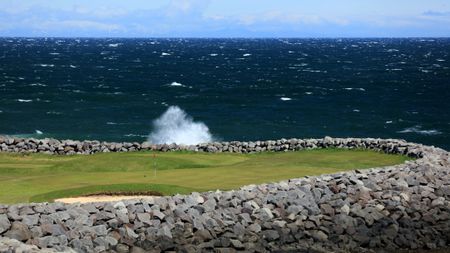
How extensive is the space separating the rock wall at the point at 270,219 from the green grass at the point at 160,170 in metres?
2.75

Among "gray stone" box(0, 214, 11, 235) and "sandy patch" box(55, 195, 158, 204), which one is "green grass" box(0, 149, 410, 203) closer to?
"sandy patch" box(55, 195, 158, 204)

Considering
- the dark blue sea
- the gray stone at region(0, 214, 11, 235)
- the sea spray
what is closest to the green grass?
the gray stone at region(0, 214, 11, 235)

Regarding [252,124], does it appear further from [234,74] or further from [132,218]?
[234,74]

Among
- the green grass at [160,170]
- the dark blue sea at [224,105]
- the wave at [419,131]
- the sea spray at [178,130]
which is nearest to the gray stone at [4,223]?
the green grass at [160,170]

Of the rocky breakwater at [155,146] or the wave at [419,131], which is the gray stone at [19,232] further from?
the wave at [419,131]

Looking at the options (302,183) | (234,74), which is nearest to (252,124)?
(302,183)

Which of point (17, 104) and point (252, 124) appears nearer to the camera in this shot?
point (252, 124)

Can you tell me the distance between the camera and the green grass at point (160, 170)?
22562 millimetres

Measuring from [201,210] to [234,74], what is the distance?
104748 mm

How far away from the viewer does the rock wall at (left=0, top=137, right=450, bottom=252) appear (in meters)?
18.2

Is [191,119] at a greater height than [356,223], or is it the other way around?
[356,223]

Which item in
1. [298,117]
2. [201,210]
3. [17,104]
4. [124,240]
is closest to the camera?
[124,240]

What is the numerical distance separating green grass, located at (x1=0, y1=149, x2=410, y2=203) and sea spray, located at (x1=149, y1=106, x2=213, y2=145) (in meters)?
23.6

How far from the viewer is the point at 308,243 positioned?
805 inches
